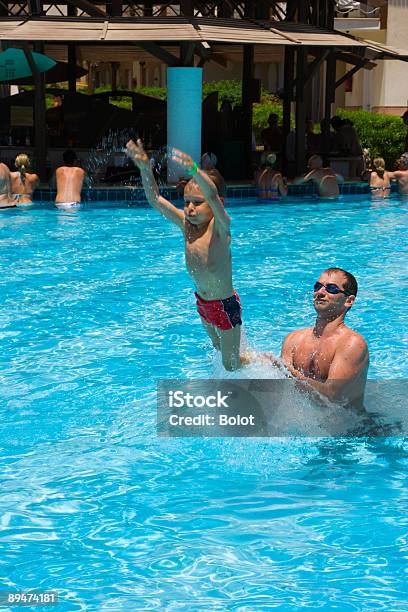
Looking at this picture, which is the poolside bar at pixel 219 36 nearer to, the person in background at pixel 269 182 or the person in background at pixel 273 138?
the person in background at pixel 273 138

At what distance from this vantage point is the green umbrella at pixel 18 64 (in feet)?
50.4

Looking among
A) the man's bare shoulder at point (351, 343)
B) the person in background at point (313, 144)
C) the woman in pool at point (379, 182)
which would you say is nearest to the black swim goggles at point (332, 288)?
the man's bare shoulder at point (351, 343)

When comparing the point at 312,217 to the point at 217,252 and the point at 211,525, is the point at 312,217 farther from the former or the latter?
the point at 211,525

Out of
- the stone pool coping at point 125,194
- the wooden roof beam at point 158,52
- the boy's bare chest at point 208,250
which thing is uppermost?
the wooden roof beam at point 158,52

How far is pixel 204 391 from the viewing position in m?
5.82

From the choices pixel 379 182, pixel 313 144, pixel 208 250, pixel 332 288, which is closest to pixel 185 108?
pixel 379 182

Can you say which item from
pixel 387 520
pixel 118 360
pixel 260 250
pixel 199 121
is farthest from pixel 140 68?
pixel 387 520

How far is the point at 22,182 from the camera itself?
48.2ft

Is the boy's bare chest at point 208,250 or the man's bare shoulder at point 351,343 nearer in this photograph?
the man's bare shoulder at point 351,343

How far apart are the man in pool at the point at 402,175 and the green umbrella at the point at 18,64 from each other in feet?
21.0

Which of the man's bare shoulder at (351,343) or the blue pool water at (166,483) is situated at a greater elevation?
the man's bare shoulder at (351,343)

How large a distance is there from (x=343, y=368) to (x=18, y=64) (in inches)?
481

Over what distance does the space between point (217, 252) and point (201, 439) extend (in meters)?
1.10

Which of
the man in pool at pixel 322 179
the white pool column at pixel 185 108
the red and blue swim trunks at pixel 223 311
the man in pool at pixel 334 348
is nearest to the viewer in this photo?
the man in pool at pixel 334 348
